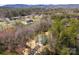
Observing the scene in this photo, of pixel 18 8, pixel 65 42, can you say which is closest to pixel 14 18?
pixel 18 8

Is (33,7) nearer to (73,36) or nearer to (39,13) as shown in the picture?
(39,13)

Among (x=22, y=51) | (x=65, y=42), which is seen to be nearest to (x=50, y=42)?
(x=65, y=42)
